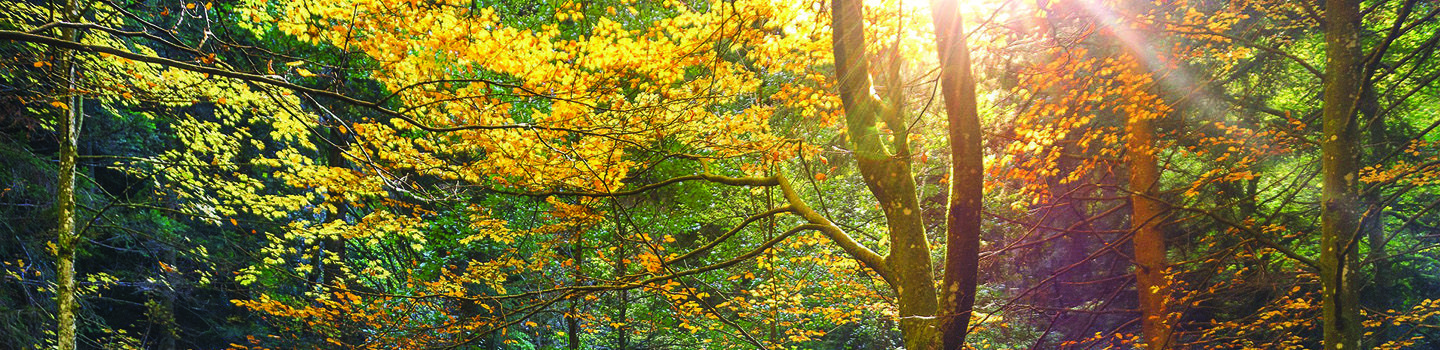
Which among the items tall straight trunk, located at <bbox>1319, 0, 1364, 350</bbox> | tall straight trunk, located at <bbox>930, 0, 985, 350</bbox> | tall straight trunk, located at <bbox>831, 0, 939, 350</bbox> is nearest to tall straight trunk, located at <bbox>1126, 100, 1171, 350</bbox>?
tall straight trunk, located at <bbox>1319, 0, 1364, 350</bbox>

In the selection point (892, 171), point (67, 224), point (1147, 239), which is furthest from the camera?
point (1147, 239)

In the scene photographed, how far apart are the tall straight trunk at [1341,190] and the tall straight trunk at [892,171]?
109 inches

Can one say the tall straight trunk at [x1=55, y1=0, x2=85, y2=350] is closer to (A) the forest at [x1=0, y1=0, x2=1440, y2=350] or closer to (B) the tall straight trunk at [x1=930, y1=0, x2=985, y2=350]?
(A) the forest at [x1=0, y1=0, x2=1440, y2=350]

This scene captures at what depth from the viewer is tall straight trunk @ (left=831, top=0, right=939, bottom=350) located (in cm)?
415

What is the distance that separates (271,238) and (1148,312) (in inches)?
401

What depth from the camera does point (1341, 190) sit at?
15.0ft

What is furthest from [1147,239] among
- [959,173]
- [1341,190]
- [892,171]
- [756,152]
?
[959,173]

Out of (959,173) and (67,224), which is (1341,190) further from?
(67,224)

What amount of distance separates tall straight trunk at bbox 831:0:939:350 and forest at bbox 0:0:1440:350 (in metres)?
0.02

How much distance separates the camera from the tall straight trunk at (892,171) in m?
4.15

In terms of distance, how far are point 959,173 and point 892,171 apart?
24.7 inches

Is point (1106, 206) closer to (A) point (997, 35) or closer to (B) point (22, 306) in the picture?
(A) point (997, 35)

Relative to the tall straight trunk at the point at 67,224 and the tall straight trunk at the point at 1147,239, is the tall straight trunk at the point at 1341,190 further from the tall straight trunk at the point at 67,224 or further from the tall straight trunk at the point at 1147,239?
the tall straight trunk at the point at 67,224

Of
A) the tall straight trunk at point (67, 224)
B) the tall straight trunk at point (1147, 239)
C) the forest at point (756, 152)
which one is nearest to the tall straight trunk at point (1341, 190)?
the forest at point (756, 152)
